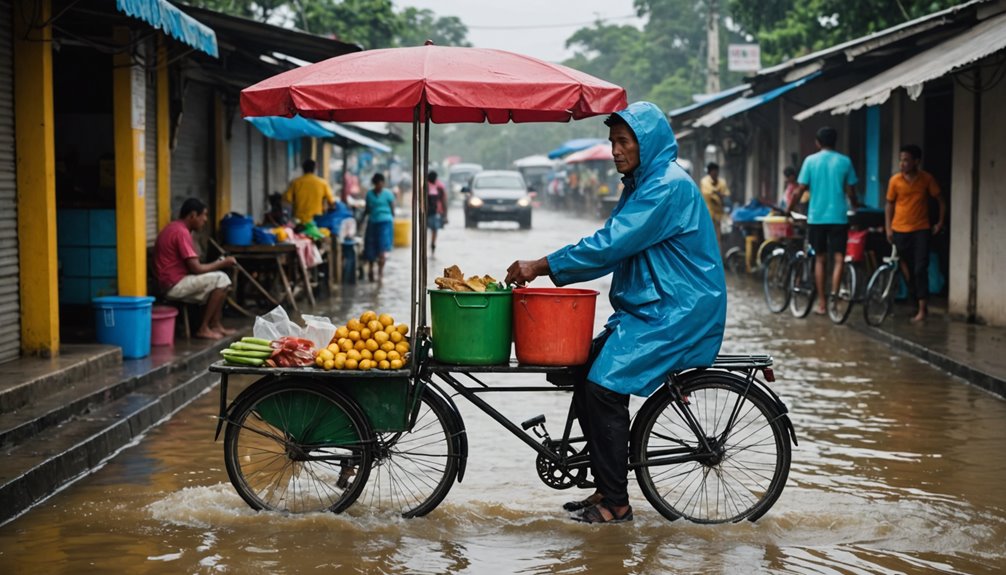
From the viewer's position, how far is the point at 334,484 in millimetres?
6172

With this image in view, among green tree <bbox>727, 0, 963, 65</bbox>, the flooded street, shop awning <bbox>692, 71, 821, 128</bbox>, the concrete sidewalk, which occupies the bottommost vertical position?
the flooded street

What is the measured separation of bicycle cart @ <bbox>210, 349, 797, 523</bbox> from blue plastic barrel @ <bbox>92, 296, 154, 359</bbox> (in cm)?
461

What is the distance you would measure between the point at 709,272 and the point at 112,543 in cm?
297

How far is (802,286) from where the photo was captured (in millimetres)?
14969

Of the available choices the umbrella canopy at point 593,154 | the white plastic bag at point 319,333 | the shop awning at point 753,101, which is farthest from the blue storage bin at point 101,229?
the umbrella canopy at point 593,154

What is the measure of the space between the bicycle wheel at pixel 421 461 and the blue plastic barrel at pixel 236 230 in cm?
921

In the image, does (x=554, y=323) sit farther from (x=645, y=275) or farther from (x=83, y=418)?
(x=83, y=418)

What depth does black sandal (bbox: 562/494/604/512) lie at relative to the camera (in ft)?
19.2

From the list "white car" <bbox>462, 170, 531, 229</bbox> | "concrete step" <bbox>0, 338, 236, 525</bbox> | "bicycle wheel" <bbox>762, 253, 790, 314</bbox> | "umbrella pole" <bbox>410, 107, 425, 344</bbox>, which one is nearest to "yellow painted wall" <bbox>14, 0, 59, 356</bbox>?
"concrete step" <bbox>0, 338, 236, 525</bbox>

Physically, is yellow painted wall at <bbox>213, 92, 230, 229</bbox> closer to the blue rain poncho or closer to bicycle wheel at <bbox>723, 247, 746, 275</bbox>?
bicycle wheel at <bbox>723, 247, 746, 275</bbox>

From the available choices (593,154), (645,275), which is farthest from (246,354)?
(593,154)

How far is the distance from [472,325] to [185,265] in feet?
21.6

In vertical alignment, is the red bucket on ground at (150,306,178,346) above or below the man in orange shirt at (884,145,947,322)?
below

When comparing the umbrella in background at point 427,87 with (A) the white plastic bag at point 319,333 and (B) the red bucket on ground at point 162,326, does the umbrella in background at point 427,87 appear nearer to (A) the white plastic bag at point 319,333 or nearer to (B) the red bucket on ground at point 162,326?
(A) the white plastic bag at point 319,333
